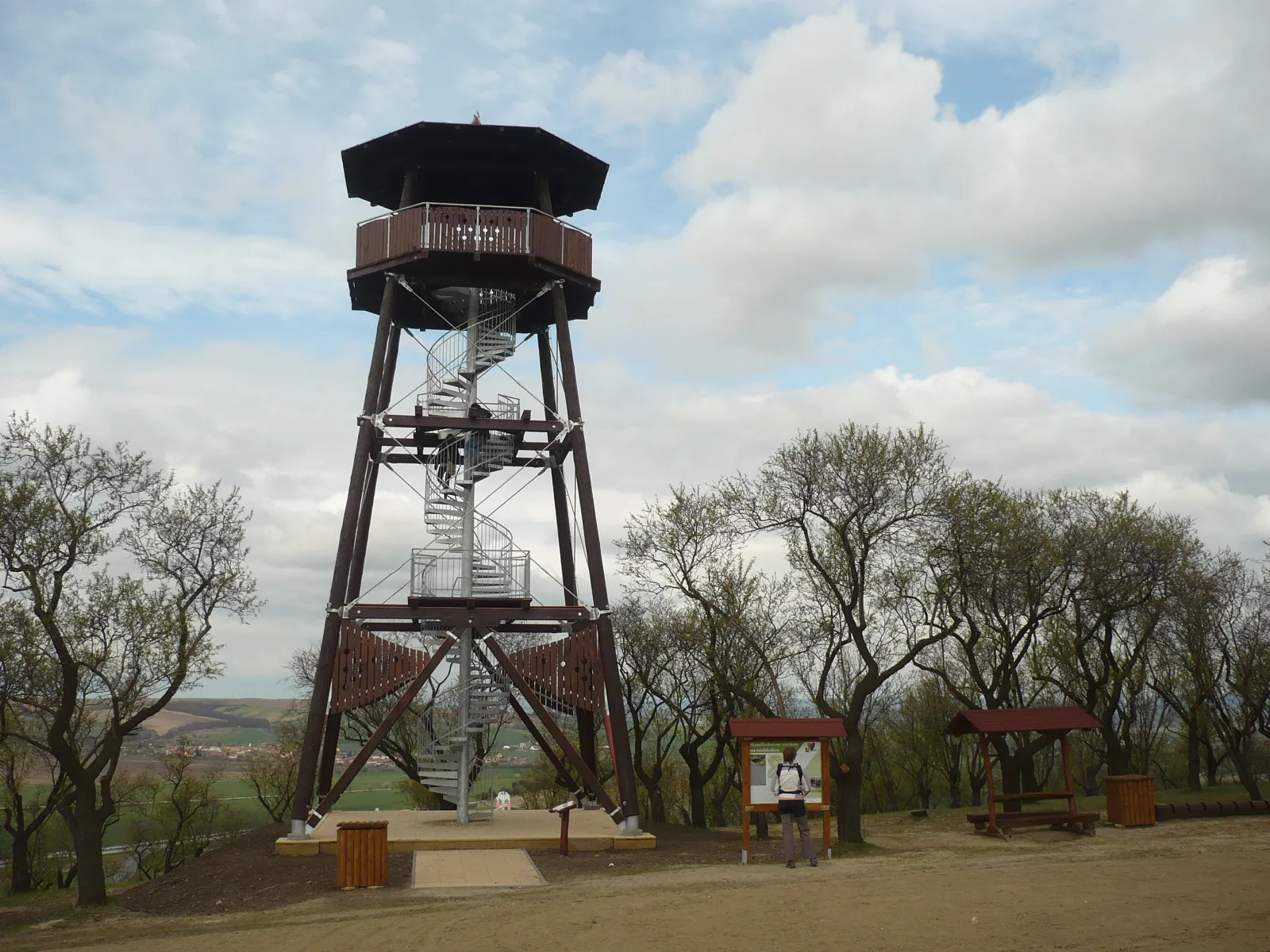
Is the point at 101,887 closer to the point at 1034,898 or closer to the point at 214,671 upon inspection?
the point at 214,671

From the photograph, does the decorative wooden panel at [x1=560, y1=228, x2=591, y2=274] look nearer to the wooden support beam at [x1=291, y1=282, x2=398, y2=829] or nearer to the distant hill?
the wooden support beam at [x1=291, y1=282, x2=398, y2=829]

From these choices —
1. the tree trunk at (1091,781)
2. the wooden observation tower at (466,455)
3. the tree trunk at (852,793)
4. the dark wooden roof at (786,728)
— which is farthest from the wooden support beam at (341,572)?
the tree trunk at (1091,781)

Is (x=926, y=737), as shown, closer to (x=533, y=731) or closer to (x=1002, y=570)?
(x=1002, y=570)

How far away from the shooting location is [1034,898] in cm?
1142

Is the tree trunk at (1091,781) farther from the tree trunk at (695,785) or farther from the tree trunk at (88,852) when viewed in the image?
the tree trunk at (88,852)

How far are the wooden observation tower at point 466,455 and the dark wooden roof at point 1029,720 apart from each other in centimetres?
661

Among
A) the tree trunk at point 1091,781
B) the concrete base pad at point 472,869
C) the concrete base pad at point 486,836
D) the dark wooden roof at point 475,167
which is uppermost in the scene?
the dark wooden roof at point 475,167

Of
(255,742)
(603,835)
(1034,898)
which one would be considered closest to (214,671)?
(603,835)

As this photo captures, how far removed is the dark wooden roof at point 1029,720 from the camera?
19.3 meters

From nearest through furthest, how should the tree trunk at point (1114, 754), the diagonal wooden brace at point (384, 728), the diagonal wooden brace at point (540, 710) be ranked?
the diagonal wooden brace at point (384, 728) < the diagonal wooden brace at point (540, 710) < the tree trunk at point (1114, 754)

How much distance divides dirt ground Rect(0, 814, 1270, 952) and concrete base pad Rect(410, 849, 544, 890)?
377 mm

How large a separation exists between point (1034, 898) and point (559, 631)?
12.2 meters

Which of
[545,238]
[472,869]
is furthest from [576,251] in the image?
[472,869]

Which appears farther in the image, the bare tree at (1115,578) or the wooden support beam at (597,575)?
the bare tree at (1115,578)
